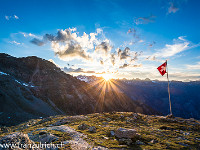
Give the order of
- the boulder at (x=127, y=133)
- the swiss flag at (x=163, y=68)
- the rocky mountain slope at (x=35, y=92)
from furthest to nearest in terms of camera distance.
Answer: the rocky mountain slope at (x=35, y=92)
the swiss flag at (x=163, y=68)
the boulder at (x=127, y=133)

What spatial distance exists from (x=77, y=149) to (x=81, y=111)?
125 metres

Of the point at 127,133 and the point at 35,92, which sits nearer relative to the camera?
the point at 127,133

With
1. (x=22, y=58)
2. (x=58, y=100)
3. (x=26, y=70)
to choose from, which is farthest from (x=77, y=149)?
(x=22, y=58)

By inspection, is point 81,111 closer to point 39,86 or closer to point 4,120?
point 39,86

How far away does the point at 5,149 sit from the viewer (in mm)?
7797

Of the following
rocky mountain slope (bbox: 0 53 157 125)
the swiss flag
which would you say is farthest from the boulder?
rocky mountain slope (bbox: 0 53 157 125)

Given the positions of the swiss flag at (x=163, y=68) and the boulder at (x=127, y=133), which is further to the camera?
the swiss flag at (x=163, y=68)

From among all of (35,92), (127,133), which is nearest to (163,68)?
(127,133)

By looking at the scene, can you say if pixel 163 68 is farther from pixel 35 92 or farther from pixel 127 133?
pixel 35 92

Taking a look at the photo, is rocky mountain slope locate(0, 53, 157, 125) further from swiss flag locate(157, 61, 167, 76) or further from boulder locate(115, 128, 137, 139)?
swiss flag locate(157, 61, 167, 76)

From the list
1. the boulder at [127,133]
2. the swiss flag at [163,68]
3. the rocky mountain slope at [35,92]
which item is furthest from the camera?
the rocky mountain slope at [35,92]

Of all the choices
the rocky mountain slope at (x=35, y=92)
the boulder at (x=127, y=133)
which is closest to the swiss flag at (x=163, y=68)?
the boulder at (x=127, y=133)

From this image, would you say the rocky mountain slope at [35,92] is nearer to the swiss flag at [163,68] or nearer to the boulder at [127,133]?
the boulder at [127,133]

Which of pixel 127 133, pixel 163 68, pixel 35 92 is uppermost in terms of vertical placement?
pixel 163 68
